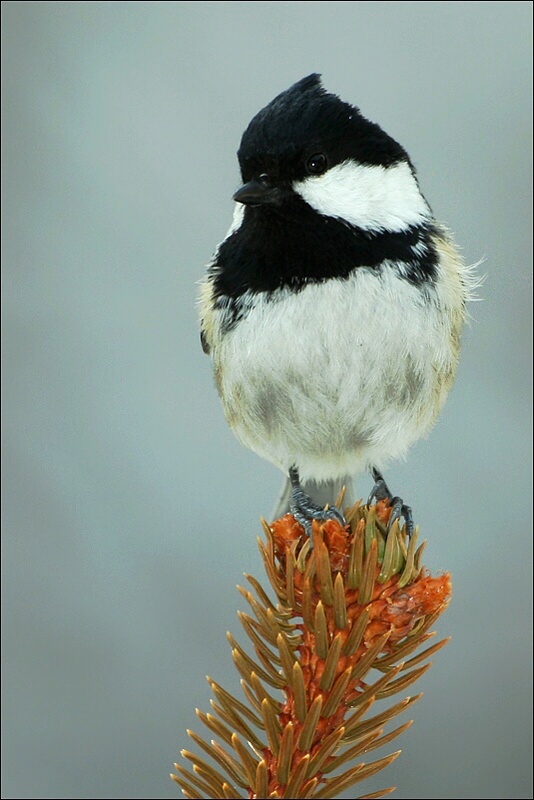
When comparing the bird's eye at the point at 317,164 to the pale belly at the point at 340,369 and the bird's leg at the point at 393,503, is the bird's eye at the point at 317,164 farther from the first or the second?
the bird's leg at the point at 393,503

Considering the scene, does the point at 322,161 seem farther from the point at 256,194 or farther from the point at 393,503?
the point at 393,503

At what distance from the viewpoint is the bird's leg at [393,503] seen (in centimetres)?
79

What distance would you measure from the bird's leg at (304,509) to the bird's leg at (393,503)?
5cm

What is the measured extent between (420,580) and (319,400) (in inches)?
9.3

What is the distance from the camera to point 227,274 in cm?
85

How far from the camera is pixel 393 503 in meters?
0.84

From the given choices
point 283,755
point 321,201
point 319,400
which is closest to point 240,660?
point 283,755

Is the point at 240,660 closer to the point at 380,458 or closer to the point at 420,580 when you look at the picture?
the point at 420,580

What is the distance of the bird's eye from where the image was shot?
2.51 feet

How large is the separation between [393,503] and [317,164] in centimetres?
35

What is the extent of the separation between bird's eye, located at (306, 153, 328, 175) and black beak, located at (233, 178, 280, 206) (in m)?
0.04

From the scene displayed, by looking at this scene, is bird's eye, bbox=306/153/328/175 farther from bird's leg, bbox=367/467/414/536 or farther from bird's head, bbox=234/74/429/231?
bird's leg, bbox=367/467/414/536

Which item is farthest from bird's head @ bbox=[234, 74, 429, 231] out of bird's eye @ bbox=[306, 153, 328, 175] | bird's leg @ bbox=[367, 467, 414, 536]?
bird's leg @ bbox=[367, 467, 414, 536]

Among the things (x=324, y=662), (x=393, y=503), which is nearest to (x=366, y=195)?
(x=393, y=503)
